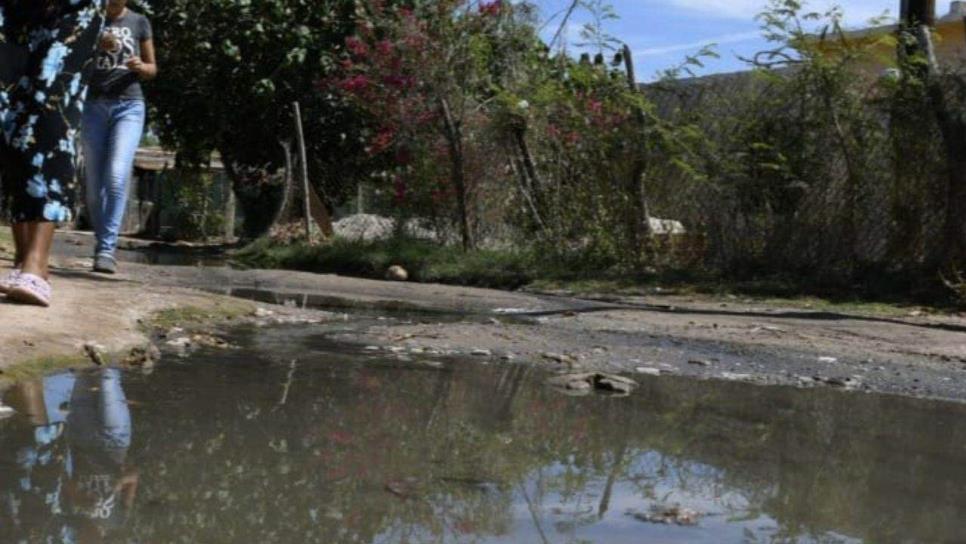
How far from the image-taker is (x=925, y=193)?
970cm

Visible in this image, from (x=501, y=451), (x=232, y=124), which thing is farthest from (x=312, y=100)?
(x=501, y=451)

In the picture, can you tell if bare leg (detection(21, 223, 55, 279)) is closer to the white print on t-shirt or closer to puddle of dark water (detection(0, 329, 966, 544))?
puddle of dark water (detection(0, 329, 966, 544))

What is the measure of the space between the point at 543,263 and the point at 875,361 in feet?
18.4

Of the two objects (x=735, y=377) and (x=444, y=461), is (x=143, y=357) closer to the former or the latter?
(x=444, y=461)

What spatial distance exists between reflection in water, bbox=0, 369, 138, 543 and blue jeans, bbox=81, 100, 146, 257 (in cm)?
301

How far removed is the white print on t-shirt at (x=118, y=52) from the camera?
265 inches

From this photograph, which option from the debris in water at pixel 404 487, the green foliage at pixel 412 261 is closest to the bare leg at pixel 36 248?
the debris in water at pixel 404 487

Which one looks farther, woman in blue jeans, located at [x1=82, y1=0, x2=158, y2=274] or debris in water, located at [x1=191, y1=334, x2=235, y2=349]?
woman in blue jeans, located at [x1=82, y1=0, x2=158, y2=274]

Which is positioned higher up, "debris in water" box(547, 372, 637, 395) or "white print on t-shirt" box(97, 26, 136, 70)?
"white print on t-shirt" box(97, 26, 136, 70)

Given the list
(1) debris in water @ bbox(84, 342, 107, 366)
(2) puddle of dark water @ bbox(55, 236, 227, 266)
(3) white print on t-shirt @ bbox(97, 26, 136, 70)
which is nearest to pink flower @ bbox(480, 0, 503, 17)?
(2) puddle of dark water @ bbox(55, 236, 227, 266)

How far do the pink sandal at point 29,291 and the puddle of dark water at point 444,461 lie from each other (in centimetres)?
60

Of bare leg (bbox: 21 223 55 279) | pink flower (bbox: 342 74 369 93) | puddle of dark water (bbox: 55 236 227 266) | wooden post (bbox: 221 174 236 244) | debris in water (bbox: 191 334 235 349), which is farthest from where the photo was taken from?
wooden post (bbox: 221 174 236 244)

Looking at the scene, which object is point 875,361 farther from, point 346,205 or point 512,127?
point 346,205

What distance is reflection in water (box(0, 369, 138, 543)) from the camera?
2.43 meters
